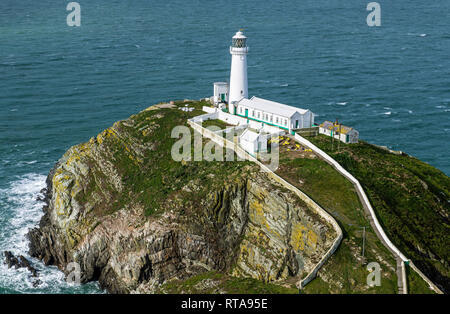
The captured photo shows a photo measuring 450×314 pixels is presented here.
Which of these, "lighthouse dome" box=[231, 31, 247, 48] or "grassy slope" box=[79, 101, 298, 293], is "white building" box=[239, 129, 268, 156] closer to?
"grassy slope" box=[79, 101, 298, 293]

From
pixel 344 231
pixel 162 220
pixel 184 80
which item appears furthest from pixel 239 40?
pixel 184 80

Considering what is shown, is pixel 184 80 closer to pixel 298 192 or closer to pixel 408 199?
pixel 298 192

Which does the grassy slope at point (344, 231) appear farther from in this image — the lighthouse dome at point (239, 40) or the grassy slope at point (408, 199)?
the lighthouse dome at point (239, 40)

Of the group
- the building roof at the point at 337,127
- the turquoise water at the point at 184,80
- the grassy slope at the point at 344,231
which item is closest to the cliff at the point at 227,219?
the grassy slope at the point at 344,231

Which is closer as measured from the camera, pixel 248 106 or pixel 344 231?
pixel 344 231

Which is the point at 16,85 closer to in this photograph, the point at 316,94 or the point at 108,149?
the point at 108,149

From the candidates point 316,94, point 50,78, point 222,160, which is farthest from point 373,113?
point 50,78
